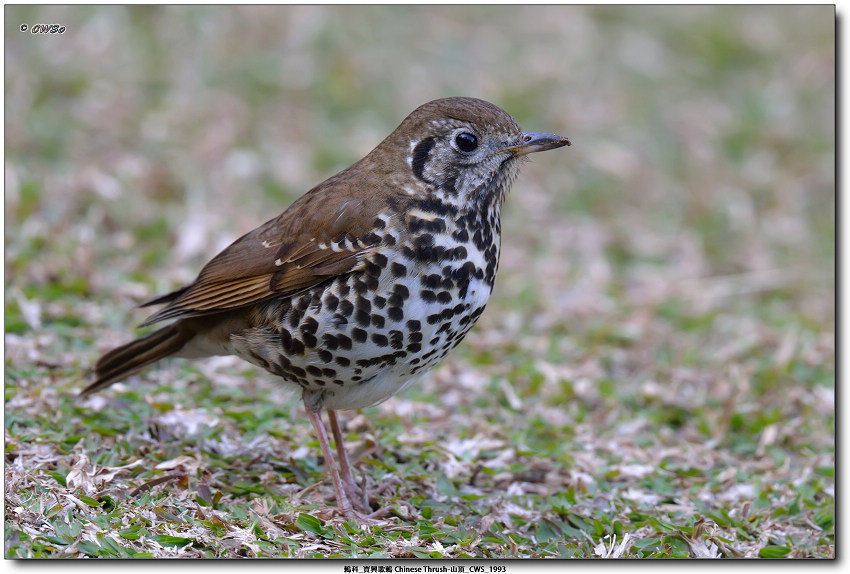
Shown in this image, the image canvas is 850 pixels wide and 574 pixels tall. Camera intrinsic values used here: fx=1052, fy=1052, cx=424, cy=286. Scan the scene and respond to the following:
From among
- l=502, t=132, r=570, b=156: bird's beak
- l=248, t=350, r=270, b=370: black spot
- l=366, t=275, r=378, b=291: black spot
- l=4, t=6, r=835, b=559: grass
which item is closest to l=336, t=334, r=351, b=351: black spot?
l=366, t=275, r=378, b=291: black spot

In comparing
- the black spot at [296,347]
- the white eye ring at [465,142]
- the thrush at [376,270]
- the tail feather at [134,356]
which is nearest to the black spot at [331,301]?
the thrush at [376,270]

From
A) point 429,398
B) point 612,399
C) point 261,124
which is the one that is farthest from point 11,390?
point 261,124

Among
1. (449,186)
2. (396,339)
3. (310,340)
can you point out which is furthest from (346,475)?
(449,186)

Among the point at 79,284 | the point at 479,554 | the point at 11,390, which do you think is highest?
the point at 79,284

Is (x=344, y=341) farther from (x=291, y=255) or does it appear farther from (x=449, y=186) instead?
(x=449, y=186)

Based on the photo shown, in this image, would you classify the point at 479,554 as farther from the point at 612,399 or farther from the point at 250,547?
the point at 612,399

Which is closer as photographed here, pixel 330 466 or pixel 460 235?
pixel 460 235

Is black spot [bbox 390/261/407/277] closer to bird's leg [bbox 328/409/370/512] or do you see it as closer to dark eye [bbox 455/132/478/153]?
dark eye [bbox 455/132/478/153]

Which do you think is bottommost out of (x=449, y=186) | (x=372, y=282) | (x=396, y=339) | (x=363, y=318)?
(x=396, y=339)
